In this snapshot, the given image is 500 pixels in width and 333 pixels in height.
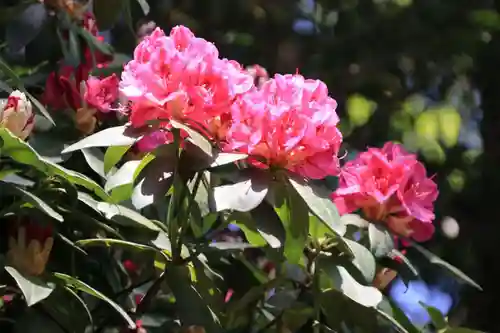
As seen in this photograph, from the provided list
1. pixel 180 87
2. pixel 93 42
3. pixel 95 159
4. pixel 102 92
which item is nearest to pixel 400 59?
pixel 93 42

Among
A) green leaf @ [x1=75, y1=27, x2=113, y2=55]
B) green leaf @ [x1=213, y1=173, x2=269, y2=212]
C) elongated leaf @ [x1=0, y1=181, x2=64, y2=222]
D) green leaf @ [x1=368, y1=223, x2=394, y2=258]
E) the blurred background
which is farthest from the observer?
the blurred background

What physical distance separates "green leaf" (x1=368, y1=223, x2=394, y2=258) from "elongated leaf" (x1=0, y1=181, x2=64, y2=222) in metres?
0.39

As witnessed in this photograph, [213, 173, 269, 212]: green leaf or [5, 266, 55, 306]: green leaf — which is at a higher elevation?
[213, 173, 269, 212]: green leaf

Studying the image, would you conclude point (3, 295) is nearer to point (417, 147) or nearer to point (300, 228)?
point (300, 228)

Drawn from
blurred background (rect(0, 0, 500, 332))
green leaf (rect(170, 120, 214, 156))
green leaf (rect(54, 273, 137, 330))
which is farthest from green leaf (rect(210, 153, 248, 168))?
blurred background (rect(0, 0, 500, 332))

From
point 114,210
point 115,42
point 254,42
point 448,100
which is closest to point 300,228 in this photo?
point 114,210

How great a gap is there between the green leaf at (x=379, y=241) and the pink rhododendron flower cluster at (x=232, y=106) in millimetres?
166

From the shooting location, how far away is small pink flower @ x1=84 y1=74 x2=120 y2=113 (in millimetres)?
1173

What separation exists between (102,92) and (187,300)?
1.16 feet

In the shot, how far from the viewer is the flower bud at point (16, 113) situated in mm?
984

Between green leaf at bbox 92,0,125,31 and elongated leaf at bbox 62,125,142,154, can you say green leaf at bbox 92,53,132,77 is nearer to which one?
green leaf at bbox 92,0,125,31

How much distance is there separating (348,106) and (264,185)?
1484mm

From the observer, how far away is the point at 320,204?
87 cm

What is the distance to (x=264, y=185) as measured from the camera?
866mm
